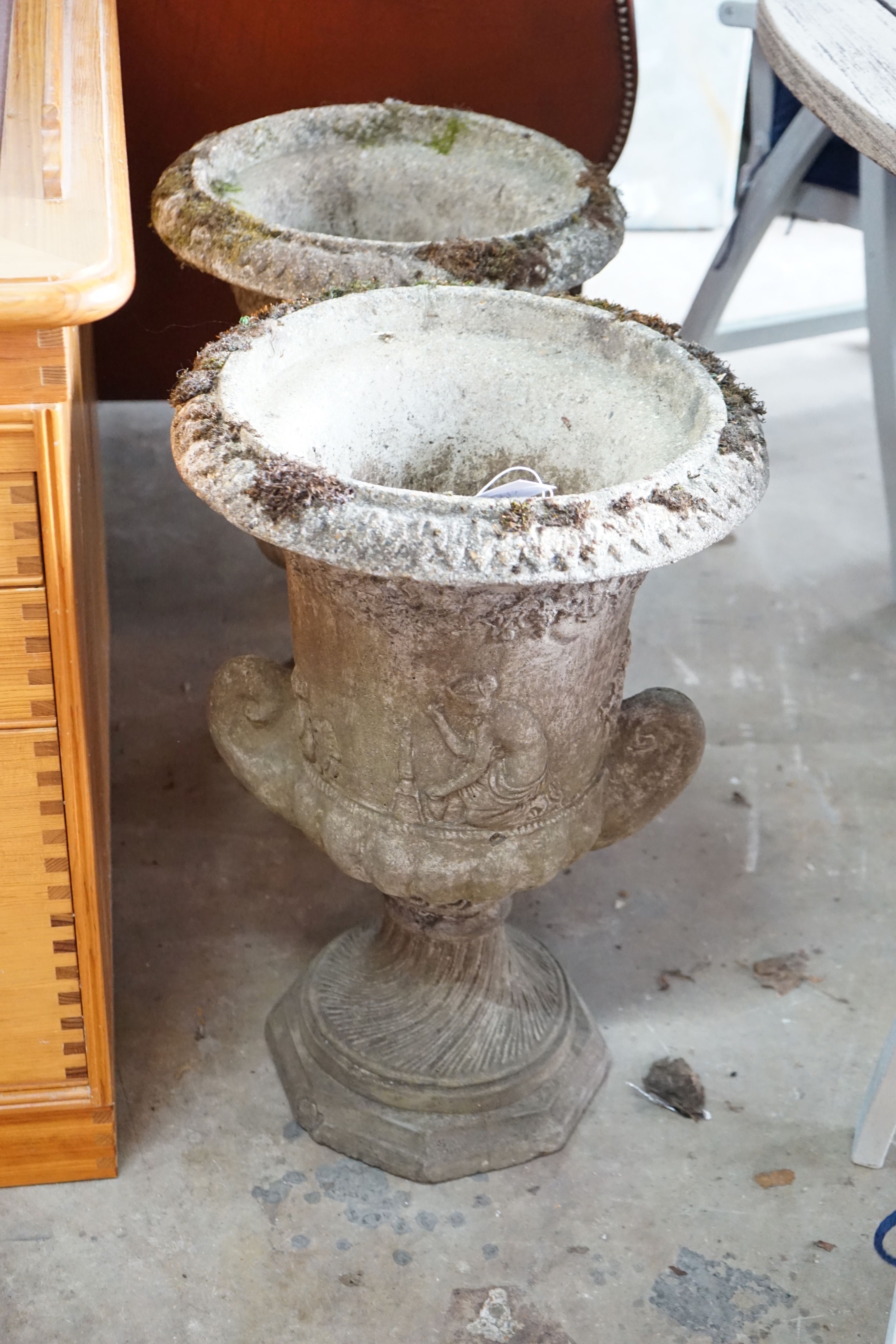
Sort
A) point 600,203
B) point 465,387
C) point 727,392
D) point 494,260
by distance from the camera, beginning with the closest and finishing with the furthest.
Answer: point 727,392 → point 465,387 → point 494,260 → point 600,203

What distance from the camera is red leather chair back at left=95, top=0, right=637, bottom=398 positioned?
2328mm

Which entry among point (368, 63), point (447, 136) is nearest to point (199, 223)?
point (447, 136)

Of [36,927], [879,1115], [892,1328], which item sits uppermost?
[36,927]

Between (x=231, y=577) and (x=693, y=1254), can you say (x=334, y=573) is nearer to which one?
(x=693, y=1254)

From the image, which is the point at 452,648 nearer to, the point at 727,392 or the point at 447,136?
the point at 727,392

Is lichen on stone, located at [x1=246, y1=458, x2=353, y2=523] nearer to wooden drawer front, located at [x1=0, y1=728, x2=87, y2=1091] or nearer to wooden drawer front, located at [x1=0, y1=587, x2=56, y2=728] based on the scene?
wooden drawer front, located at [x1=0, y1=587, x2=56, y2=728]

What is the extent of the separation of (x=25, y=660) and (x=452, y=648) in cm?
43

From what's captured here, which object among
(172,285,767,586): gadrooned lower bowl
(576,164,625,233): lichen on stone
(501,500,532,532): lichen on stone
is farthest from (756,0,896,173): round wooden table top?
(501,500,532,532): lichen on stone

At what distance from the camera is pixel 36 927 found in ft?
4.80

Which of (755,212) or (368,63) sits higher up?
(368,63)

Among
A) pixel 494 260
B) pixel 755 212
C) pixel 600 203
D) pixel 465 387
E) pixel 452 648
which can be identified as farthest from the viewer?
pixel 755 212

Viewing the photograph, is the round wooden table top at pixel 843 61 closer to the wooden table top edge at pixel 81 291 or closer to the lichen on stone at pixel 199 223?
the lichen on stone at pixel 199 223

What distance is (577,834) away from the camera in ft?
5.19

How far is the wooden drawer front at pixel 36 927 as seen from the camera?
1.37 metres
